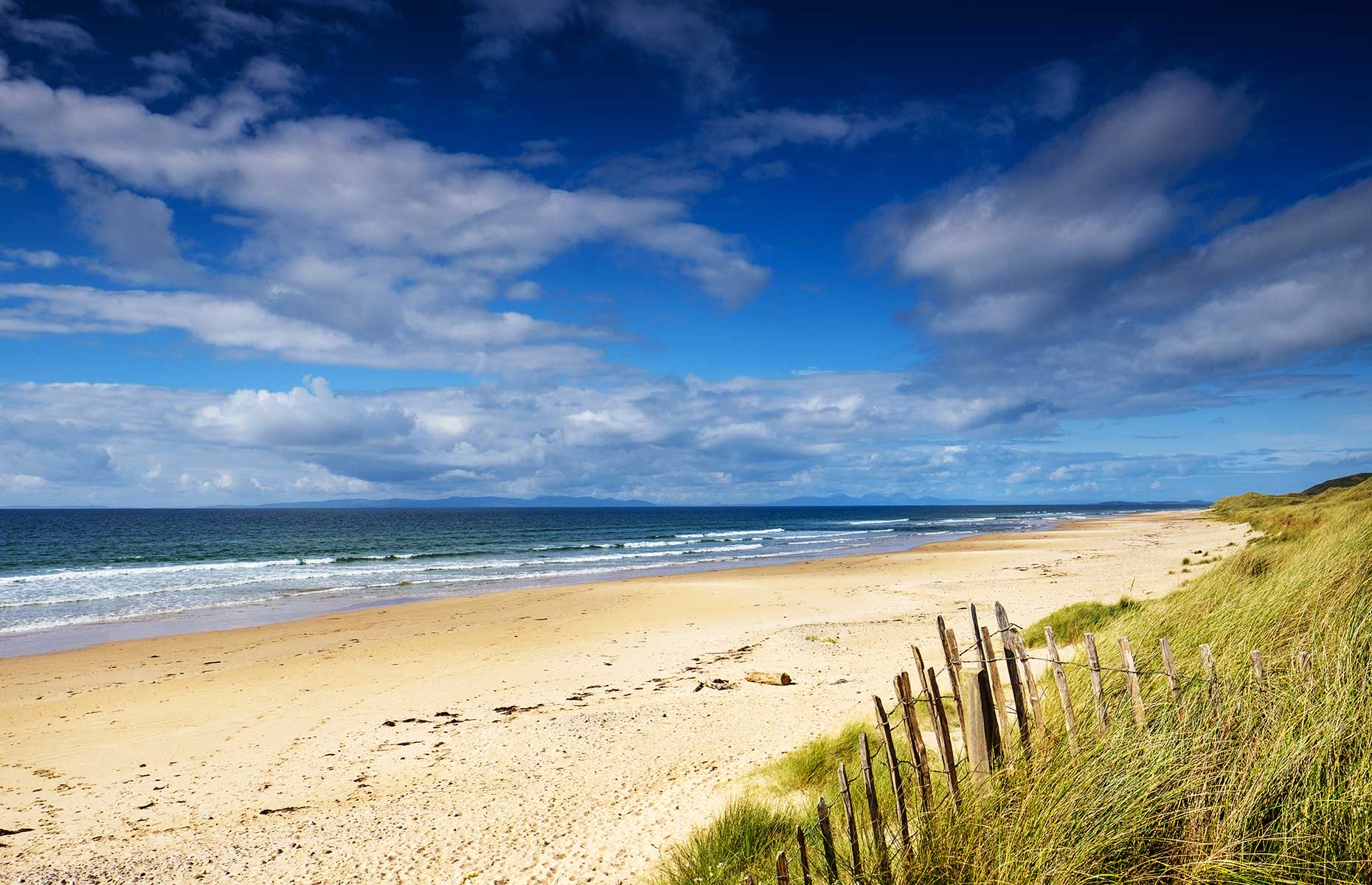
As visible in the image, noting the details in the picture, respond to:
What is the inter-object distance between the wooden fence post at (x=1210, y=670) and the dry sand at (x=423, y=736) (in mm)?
3894

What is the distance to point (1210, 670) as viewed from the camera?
450 cm

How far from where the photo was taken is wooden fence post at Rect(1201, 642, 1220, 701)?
446cm

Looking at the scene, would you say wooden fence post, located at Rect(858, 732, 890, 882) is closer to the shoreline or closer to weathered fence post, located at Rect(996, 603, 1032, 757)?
weathered fence post, located at Rect(996, 603, 1032, 757)

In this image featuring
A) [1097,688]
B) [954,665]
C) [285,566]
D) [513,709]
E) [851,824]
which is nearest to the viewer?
[851,824]

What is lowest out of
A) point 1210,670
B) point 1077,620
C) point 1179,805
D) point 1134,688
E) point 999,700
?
point 1077,620

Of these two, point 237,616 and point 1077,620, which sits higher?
point 1077,620

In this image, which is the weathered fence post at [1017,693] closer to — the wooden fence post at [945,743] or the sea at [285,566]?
the wooden fence post at [945,743]

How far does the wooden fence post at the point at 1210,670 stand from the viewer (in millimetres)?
4461

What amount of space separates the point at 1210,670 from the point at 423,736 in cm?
839

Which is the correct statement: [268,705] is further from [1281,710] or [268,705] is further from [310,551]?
[310,551]

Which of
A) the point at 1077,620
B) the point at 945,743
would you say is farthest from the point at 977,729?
the point at 1077,620

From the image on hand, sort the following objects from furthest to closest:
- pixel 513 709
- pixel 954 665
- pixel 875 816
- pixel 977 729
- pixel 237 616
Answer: pixel 237 616 < pixel 513 709 < pixel 954 665 < pixel 977 729 < pixel 875 816

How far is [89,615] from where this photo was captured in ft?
74.3

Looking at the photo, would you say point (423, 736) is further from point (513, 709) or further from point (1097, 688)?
point (1097, 688)
